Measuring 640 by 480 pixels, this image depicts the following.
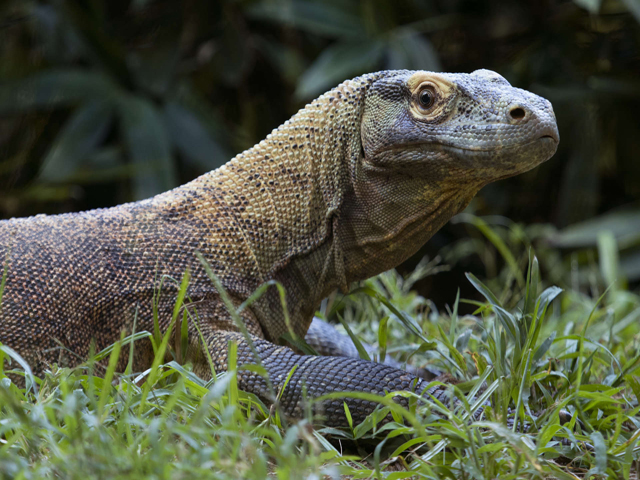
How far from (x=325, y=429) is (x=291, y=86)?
18.5 ft

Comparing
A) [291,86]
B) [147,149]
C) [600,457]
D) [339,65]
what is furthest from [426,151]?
[291,86]

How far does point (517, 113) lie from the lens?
8.06 feet

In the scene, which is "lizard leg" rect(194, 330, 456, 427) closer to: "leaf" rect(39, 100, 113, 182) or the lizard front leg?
the lizard front leg

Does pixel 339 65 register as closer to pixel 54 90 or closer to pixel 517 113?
pixel 54 90

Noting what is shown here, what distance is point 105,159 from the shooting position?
20.3 ft

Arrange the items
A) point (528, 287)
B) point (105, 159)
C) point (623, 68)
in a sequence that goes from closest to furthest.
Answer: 1. point (528, 287)
2. point (105, 159)
3. point (623, 68)

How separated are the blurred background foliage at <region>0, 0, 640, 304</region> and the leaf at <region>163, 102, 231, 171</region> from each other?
0.01m

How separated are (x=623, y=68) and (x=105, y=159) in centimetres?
507

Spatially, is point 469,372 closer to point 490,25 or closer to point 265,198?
point 265,198

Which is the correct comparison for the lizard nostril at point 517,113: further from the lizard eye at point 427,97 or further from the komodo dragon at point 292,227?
the lizard eye at point 427,97

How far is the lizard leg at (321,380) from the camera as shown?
2322 millimetres

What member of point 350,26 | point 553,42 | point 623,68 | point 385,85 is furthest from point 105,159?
point 623,68

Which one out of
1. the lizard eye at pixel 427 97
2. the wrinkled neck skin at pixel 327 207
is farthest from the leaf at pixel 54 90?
the lizard eye at pixel 427 97

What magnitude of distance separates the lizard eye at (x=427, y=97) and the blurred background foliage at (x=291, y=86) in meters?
3.43
